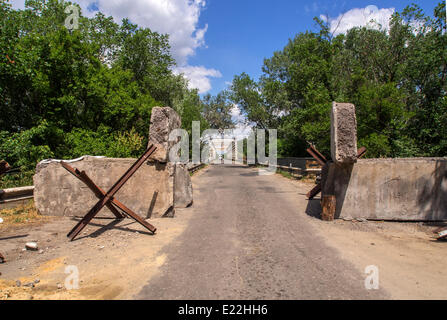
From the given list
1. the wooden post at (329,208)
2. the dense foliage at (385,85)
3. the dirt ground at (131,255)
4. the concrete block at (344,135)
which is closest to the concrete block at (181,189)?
the dirt ground at (131,255)

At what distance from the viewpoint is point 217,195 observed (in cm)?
1109

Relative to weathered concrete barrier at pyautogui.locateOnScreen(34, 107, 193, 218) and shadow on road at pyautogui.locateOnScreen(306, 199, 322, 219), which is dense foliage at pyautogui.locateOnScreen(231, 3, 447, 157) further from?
weathered concrete barrier at pyautogui.locateOnScreen(34, 107, 193, 218)

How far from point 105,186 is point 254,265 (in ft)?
15.6

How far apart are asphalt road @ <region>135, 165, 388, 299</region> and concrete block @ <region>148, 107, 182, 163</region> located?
2009 mm

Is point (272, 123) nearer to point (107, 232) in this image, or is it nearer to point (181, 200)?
point (181, 200)

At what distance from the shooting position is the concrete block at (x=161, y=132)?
6.87 meters

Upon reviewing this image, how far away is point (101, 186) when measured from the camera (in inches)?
273

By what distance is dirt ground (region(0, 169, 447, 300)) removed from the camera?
3.34 metres

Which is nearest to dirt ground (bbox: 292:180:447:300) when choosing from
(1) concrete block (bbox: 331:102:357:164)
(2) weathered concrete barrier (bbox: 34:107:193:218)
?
(1) concrete block (bbox: 331:102:357:164)

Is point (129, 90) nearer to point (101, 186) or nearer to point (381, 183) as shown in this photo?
point (101, 186)

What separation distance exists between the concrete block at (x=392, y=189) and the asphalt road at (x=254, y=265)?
4.49ft

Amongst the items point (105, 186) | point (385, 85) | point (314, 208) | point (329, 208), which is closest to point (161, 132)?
point (105, 186)
